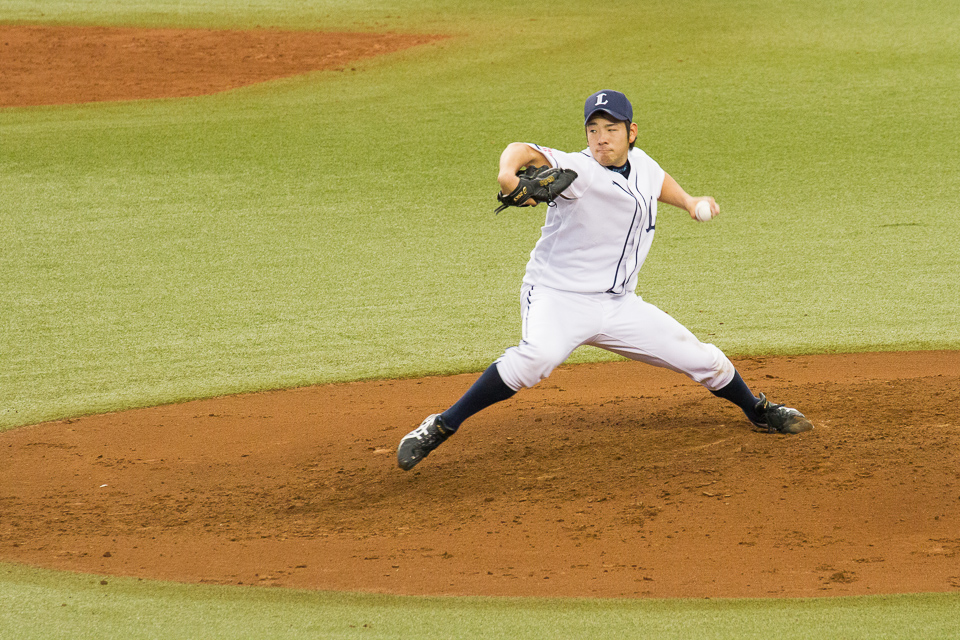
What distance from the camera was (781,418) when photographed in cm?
510

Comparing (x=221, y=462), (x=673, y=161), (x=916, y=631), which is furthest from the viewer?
(x=673, y=161)

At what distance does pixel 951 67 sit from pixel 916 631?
13.3m

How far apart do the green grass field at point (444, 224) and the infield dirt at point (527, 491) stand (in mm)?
293

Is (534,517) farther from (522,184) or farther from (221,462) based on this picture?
(221,462)

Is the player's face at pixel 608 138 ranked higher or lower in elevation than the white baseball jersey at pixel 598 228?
higher

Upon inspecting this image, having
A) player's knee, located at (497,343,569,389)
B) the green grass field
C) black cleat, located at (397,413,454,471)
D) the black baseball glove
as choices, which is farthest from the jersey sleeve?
the green grass field

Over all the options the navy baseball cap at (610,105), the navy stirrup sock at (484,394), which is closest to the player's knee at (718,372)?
the navy stirrup sock at (484,394)

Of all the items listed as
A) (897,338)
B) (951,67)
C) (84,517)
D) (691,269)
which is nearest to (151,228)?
(691,269)

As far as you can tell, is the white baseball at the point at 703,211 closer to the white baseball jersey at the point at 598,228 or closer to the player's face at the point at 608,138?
the white baseball jersey at the point at 598,228

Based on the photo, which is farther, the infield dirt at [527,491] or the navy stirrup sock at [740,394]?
the navy stirrup sock at [740,394]

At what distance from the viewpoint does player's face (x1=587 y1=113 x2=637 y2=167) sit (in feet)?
15.4

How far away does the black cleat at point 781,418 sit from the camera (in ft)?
16.8

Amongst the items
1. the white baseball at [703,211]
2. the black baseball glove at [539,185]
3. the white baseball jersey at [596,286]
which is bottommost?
the white baseball jersey at [596,286]

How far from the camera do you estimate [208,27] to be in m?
18.4
